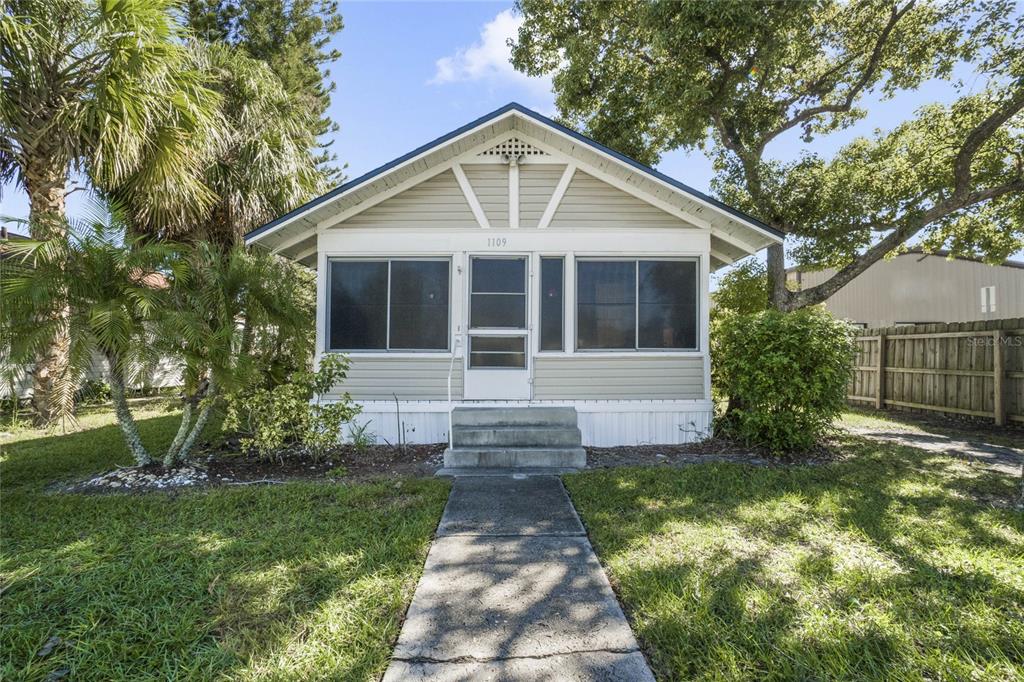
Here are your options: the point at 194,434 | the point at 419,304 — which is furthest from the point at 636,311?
the point at 194,434

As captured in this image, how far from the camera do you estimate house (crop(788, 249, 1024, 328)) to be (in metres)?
18.9

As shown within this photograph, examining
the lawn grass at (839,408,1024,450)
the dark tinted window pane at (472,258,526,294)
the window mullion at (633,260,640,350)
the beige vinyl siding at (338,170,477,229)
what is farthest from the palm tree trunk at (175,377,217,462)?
the lawn grass at (839,408,1024,450)

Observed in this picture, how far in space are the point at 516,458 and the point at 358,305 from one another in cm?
324

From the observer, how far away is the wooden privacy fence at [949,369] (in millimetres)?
7887

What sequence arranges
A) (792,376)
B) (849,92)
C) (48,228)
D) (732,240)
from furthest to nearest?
1. (849,92)
2. (732,240)
3. (792,376)
4. (48,228)

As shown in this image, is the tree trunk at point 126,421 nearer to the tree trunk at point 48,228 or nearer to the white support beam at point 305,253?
the tree trunk at point 48,228

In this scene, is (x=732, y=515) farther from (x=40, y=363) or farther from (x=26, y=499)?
(x=40, y=363)

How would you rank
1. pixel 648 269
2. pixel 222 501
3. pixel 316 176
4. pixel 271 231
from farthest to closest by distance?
pixel 316 176, pixel 648 269, pixel 271 231, pixel 222 501

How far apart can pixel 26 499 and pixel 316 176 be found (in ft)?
25.8

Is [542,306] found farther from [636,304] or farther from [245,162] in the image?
[245,162]

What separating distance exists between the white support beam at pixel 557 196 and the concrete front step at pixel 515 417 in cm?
271

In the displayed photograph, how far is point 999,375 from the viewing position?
7.92m

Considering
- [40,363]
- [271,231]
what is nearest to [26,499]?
[271,231]

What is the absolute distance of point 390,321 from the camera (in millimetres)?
6879
